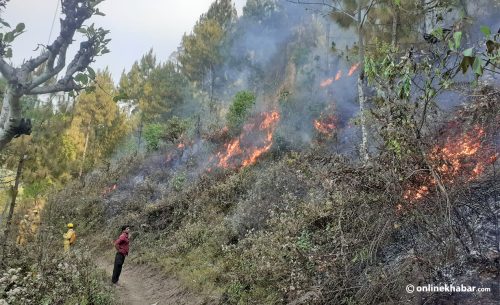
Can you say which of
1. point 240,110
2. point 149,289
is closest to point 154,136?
point 240,110

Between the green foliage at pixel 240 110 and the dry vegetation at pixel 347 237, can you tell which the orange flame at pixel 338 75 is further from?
the dry vegetation at pixel 347 237

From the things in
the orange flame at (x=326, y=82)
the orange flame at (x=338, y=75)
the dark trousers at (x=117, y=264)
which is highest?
the orange flame at (x=338, y=75)

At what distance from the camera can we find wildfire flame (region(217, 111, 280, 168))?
1995 centimetres

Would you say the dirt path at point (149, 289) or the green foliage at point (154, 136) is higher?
the green foliage at point (154, 136)

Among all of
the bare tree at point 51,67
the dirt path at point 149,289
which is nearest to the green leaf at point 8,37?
the bare tree at point 51,67

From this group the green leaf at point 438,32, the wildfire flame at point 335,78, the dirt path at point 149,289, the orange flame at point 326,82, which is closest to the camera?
the green leaf at point 438,32

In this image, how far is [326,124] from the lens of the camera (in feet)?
64.5

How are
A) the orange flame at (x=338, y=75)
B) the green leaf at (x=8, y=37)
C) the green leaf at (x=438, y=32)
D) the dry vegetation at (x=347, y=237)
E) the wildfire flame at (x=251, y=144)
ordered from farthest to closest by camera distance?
1. the orange flame at (x=338, y=75)
2. the wildfire flame at (x=251, y=144)
3. the dry vegetation at (x=347, y=237)
4. the green leaf at (x=8, y=37)
5. the green leaf at (x=438, y=32)

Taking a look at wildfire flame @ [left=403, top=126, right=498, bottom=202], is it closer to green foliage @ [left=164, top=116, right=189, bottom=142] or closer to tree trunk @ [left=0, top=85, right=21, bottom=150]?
tree trunk @ [left=0, top=85, right=21, bottom=150]

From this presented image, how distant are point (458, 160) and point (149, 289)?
9.24 m

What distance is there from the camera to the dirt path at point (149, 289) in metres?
9.90

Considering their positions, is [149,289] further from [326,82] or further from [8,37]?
[326,82]

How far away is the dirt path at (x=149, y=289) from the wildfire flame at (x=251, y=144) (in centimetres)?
792

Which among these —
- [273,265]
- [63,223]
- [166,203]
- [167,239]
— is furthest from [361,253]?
[63,223]
